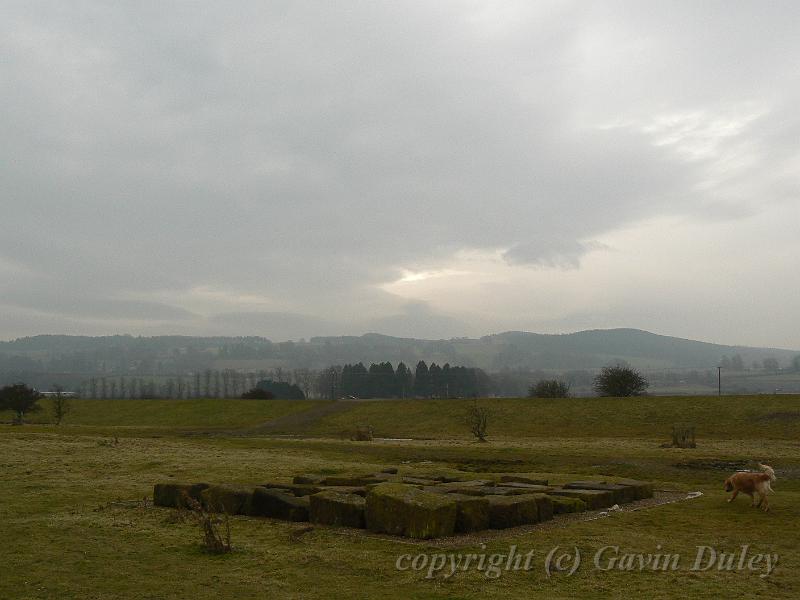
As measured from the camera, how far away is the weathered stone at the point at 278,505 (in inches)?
592

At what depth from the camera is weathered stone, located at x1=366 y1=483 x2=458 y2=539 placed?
1278 cm

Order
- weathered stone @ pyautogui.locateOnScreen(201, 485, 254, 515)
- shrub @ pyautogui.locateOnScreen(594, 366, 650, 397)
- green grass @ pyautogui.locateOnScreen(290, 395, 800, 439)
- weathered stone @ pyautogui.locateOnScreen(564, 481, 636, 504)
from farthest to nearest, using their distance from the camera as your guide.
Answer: shrub @ pyautogui.locateOnScreen(594, 366, 650, 397), green grass @ pyautogui.locateOnScreen(290, 395, 800, 439), weathered stone @ pyautogui.locateOnScreen(564, 481, 636, 504), weathered stone @ pyautogui.locateOnScreen(201, 485, 254, 515)

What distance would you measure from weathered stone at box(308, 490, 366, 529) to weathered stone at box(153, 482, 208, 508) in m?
3.42

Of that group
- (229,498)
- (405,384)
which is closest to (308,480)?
(229,498)

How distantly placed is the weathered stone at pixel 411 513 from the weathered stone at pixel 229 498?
3580 mm

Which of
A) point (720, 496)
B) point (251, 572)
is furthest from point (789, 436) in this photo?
point (251, 572)

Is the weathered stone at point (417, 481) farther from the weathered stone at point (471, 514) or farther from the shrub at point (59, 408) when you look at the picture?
the shrub at point (59, 408)

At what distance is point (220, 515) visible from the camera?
15773 mm

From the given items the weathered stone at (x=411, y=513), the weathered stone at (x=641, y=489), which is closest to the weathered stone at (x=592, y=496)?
the weathered stone at (x=641, y=489)

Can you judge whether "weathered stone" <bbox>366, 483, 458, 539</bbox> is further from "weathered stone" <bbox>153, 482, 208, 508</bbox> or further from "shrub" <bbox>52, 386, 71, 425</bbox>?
"shrub" <bbox>52, 386, 71, 425</bbox>

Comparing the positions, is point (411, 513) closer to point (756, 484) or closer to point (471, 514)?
point (471, 514)

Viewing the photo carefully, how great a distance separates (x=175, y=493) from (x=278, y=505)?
3.11 m

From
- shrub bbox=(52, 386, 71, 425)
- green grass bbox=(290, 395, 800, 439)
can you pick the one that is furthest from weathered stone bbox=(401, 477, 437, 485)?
shrub bbox=(52, 386, 71, 425)

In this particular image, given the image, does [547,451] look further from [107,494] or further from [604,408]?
[604,408]
